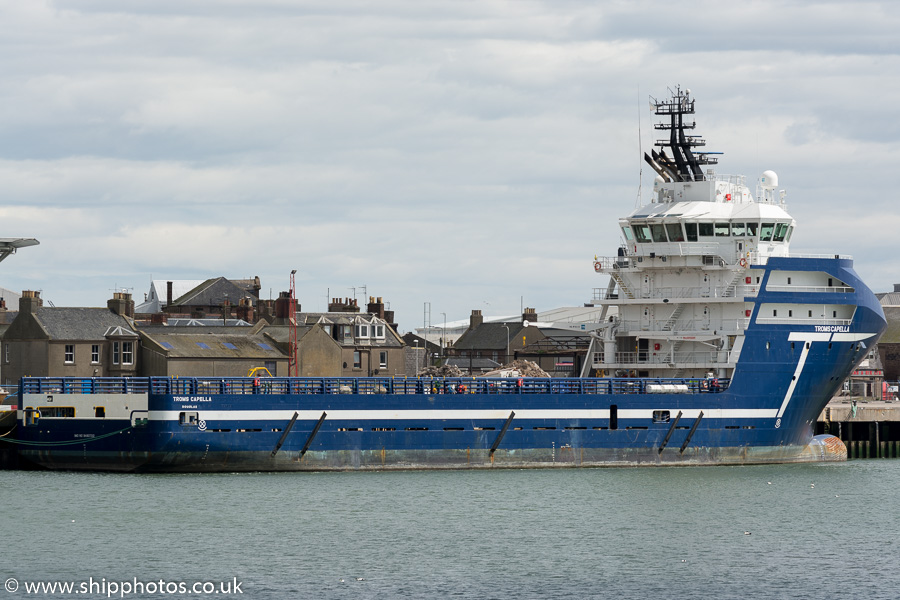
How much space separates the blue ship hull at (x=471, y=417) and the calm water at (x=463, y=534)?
0.91 metres

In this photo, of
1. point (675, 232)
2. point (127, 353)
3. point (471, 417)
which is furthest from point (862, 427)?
point (127, 353)

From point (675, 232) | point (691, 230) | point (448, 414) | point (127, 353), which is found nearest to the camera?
point (448, 414)

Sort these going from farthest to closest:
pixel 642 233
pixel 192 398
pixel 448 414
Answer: pixel 642 233 < pixel 448 414 < pixel 192 398

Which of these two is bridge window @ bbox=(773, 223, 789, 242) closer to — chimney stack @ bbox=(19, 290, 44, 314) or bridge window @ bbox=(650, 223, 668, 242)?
bridge window @ bbox=(650, 223, 668, 242)

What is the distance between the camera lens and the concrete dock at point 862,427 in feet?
196

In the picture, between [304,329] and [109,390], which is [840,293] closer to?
[109,390]

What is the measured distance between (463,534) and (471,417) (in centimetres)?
1225

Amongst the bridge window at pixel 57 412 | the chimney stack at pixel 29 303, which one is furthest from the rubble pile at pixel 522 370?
the chimney stack at pixel 29 303

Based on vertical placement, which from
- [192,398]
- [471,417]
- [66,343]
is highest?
[66,343]

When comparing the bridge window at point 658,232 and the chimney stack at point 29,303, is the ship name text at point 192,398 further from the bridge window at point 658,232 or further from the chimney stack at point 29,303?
the chimney stack at point 29,303

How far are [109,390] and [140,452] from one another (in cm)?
216

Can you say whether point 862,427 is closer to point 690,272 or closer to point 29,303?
point 690,272

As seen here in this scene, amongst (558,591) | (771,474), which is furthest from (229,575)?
(771,474)

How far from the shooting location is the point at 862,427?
6103 cm
